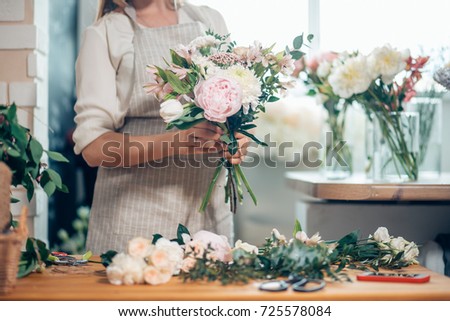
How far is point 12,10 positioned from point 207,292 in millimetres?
1300

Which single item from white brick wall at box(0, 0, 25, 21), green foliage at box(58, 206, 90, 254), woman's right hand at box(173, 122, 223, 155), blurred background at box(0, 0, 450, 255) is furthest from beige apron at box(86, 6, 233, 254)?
green foliage at box(58, 206, 90, 254)

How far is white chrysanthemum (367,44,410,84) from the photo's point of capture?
2090 mm

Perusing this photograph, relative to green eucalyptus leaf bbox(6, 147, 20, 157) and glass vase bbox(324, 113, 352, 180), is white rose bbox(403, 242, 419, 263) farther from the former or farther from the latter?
glass vase bbox(324, 113, 352, 180)

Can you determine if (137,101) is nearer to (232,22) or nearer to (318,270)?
(318,270)

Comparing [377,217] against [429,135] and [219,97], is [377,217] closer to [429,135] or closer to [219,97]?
[429,135]

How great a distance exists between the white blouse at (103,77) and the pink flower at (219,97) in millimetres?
464

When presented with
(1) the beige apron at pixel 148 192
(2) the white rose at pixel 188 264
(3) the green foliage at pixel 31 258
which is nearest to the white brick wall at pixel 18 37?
(1) the beige apron at pixel 148 192

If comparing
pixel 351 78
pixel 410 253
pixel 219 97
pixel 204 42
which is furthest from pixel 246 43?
pixel 410 253

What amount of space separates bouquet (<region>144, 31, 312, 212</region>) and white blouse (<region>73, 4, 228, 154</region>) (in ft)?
0.99

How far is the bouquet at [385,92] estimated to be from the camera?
84.8 inches

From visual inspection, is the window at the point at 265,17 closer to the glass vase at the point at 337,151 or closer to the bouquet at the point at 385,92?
the glass vase at the point at 337,151

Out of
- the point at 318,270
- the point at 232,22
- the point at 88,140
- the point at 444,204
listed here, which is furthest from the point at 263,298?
the point at 232,22

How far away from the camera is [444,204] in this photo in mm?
2174

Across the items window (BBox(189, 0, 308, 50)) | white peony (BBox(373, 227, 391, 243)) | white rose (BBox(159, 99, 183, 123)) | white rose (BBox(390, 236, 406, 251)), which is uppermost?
window (BBox(189, 0, 308, 50))
